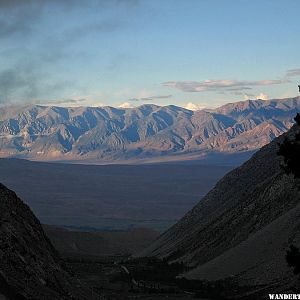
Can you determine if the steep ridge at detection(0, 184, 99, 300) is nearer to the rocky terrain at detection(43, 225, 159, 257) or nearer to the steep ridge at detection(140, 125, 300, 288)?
the steep ridge at detection(140, 125, 300, 288)

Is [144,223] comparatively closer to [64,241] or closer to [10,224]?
[64,241]

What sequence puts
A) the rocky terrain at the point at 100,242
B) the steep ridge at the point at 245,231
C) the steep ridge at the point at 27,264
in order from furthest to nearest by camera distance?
the rocky terrain at the point at 100,242
the steep ridge at the point at 245,231
the steep ridge at the point at 27,264

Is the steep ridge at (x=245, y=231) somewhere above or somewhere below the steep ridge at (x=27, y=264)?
below

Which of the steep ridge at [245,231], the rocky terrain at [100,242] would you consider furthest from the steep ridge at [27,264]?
the rocky terrain at [100,242]

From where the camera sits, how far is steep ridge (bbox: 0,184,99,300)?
25.7 metres

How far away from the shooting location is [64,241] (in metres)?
100

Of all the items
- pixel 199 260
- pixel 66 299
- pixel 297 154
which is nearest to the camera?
pixel 297 154

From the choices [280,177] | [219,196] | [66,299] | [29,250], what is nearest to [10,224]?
[29,250]

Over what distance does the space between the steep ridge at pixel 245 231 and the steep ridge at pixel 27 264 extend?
1272 centimetres

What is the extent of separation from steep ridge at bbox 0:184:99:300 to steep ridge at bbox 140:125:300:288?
12.7m

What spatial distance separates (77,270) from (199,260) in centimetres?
1236

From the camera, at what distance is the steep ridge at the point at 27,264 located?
84.2 ft

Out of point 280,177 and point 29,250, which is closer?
point 29,250

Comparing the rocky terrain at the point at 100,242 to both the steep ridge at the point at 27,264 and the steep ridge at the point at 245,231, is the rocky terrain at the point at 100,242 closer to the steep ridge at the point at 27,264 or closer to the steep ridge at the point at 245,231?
the steep ridge at the point at 245,231
